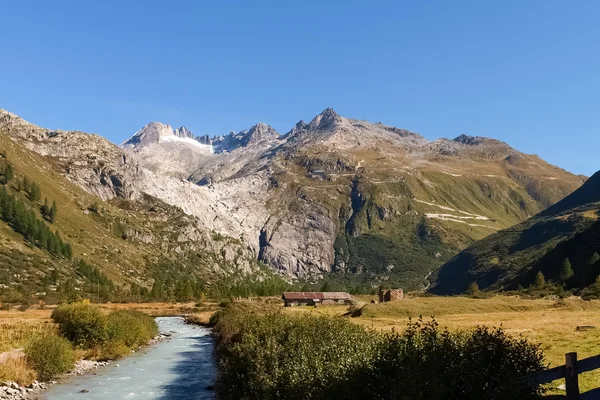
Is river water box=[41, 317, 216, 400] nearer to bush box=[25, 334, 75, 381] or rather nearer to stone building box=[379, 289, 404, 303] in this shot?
bush box=[25, 334, 75, 381]

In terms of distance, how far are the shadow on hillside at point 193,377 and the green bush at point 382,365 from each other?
821 centimetres

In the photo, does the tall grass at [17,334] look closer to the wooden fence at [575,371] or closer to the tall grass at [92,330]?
the tall grass at [92,330]

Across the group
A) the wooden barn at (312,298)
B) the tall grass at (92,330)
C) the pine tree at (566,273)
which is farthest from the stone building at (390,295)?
the tall grass at (92,330)

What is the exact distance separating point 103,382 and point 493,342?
133ft

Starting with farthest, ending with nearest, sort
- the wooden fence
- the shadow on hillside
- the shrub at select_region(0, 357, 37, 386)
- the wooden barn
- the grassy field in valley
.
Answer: the wooden barn
the grassy field in valley
the shadow on hillside
the shrub at select_region(0, 357, 37, 386)
the wooden fence

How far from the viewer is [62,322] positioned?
61375 millimetres

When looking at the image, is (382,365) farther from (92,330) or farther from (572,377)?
(92,330)

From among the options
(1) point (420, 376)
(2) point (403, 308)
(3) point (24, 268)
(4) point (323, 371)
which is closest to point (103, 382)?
(4) point (323, 371)

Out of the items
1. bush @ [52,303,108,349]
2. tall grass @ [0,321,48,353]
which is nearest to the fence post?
tall grass @ [0,321,48,353]

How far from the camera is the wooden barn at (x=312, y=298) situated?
176m

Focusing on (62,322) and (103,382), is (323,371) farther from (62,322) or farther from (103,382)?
(62,322)

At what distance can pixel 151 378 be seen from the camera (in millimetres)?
48406

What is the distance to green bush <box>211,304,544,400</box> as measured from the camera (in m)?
15.4

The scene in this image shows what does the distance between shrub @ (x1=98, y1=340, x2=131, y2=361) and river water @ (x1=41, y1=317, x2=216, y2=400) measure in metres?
1.27
